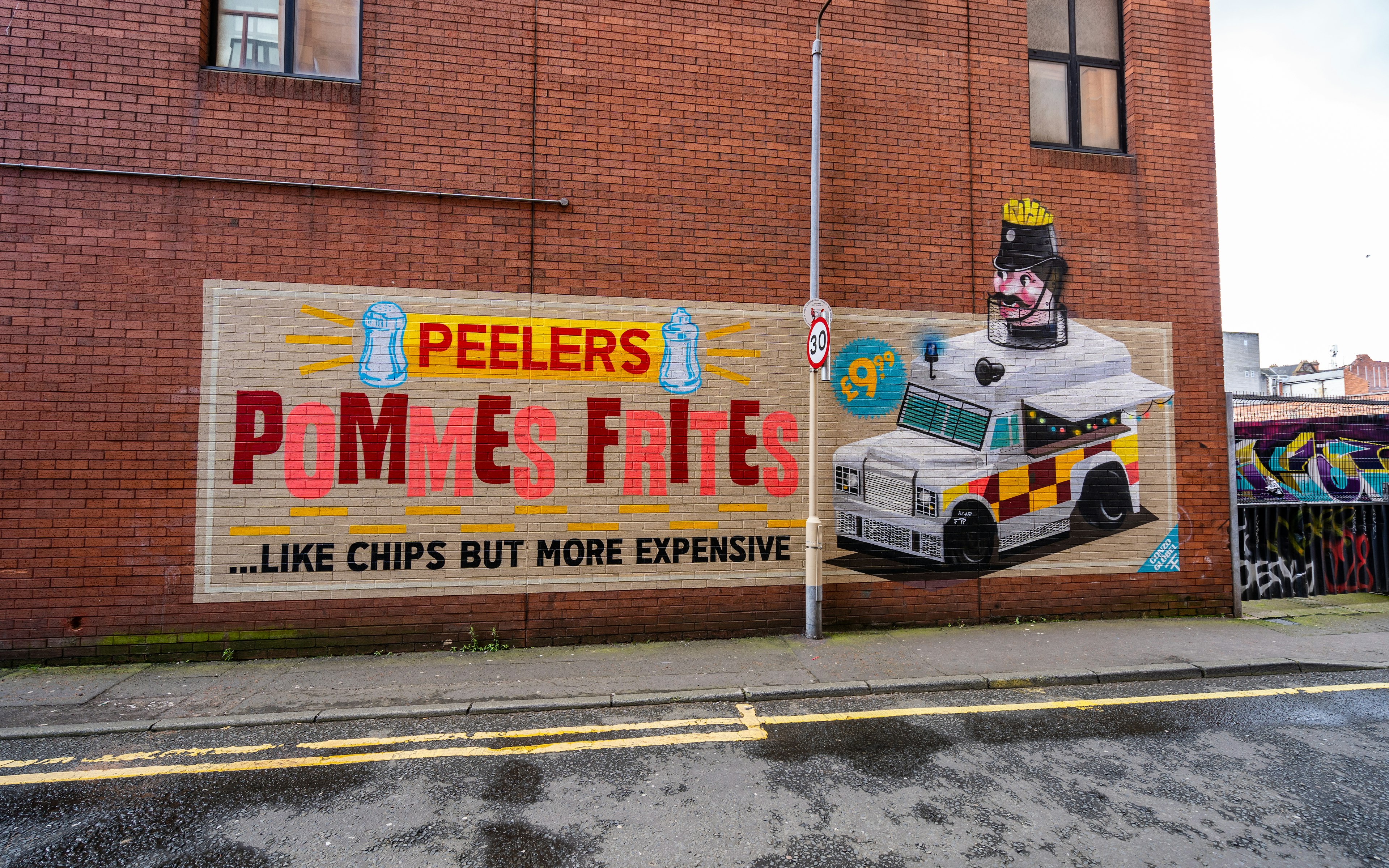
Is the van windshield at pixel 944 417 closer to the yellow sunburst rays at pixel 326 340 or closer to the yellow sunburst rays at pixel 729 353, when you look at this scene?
the yellow sunburst rays at pixel 729 353

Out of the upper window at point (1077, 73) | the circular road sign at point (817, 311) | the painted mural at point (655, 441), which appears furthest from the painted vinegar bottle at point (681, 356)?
the upper window at point (1077, 73)

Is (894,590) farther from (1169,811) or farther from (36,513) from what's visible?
(36,513)

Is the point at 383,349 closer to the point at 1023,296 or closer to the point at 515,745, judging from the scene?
the point at 515,745

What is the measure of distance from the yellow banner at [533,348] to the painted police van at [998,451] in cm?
262

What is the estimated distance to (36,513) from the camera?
608 centimetres

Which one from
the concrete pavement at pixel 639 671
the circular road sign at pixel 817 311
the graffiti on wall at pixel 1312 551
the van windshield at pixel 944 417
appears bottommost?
the concrete pavement at pixel 639 671

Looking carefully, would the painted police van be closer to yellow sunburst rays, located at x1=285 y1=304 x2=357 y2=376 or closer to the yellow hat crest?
the yellow hat crest

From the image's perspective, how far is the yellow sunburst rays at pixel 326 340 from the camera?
21.5 feet

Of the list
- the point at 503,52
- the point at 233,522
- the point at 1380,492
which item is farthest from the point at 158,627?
the point at 1380,492

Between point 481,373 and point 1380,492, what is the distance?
12.3 meters

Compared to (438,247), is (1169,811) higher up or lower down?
lower down

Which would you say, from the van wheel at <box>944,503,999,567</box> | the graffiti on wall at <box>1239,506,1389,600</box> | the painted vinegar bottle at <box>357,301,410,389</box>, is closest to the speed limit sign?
the van wheel at <box>944,503,999,567</box>

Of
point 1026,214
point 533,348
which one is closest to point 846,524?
point 533,348

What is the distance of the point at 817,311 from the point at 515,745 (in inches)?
196
